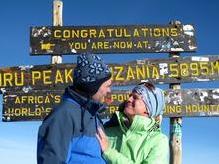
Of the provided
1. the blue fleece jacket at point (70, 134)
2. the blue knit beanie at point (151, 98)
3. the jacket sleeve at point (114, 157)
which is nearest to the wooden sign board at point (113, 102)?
the blue knit beanie at point (151, 98)

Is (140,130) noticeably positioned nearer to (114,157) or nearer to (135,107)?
(135,107)

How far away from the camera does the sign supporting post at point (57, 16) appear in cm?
1048

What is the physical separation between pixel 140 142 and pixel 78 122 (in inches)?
43.5

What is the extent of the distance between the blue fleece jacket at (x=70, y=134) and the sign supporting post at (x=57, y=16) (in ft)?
23.6

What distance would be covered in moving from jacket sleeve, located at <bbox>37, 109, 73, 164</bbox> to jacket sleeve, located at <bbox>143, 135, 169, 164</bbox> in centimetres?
114

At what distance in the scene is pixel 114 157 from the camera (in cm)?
388

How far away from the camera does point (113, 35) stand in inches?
411

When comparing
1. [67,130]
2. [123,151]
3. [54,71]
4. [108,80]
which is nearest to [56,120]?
[67,130]

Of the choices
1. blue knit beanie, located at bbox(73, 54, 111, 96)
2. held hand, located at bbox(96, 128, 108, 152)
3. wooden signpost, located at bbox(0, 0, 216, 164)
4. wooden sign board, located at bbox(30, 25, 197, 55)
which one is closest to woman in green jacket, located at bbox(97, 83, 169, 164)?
held hand, located at bbox(96, 128, 108, 152)

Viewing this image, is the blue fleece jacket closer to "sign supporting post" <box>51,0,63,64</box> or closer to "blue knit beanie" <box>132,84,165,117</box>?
"blue knit beanie" <box>132,84,165,117</box>

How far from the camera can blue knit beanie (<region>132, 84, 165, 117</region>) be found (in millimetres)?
4273

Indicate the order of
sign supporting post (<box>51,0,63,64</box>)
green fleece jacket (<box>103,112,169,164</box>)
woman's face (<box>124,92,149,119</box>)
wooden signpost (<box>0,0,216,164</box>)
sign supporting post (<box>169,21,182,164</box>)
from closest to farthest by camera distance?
green fleece jacket (<box>103,112,169,164</box>) → woman's face (<box>124,92,149,119</box>) → sign supporting post (<box>169,21,182,164</box>) → wooden signpost (<box>0,0,216,164</box>) → sign supporting post (<box>51,0,63,64</box>)

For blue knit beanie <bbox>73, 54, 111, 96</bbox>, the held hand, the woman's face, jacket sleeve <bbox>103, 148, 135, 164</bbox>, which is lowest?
jacket sleeve <bbox>103, 148, 135, 164</bbox>

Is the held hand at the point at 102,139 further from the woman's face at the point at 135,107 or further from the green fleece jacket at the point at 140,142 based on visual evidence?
the woman's face at the point at 135,107
